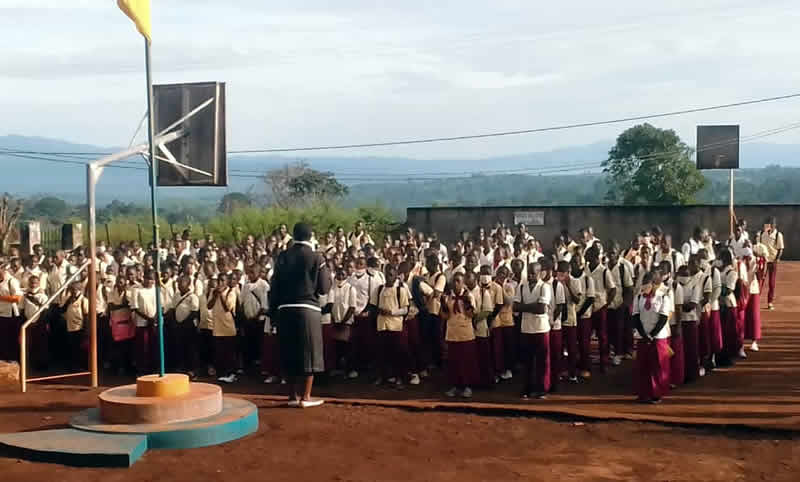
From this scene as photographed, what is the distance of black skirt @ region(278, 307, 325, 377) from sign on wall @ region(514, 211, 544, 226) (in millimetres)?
23339

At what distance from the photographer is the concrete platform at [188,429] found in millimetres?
7609

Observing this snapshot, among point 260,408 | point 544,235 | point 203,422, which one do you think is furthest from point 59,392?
point 544,235

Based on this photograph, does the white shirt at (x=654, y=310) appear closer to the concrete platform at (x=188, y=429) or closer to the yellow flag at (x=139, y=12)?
the concrete platform at (x=188, y=429)

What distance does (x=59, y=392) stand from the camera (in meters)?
10.5

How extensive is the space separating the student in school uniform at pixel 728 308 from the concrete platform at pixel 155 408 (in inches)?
278

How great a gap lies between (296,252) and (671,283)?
15.1 feet

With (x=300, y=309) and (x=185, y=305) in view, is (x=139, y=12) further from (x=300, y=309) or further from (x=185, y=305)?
(x=185, y=305)

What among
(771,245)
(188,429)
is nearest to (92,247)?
(188,429)

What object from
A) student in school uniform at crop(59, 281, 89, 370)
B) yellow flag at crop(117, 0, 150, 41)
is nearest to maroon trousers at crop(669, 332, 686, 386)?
yellow flag at crop(117, 0, 150, 41)

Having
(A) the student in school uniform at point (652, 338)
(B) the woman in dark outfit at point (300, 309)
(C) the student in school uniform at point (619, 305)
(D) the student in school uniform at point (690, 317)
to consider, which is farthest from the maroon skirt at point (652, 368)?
(B) the woman in dark outfit at point (300, 309)

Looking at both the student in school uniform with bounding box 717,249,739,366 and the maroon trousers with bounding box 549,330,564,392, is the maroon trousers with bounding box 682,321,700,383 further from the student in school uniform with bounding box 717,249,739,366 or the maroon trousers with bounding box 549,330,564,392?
the maroon trousers with bounding box 549,330,564,392

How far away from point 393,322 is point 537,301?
1.99 metres

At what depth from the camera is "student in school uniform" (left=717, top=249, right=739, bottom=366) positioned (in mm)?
12242

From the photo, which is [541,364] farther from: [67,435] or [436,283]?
[67,435]
